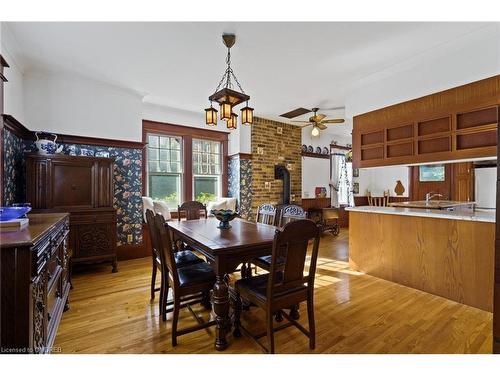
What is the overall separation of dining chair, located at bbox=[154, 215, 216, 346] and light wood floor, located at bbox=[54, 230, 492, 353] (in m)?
0.13

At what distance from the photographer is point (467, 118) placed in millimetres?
2670

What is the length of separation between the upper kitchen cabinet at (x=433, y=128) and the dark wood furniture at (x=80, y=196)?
358 cm

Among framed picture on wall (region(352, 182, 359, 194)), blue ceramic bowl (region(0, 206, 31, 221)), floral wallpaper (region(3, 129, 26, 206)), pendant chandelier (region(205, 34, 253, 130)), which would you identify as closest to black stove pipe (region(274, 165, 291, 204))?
framed picture on wall (region(352, 182, 359, 194))

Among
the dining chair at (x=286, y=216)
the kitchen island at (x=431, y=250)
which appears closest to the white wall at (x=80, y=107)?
the dining chair at (x=286, y=216)

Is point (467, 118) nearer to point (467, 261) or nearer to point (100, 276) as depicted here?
point (467, 261)

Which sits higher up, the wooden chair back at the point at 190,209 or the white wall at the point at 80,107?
the white wall at the point at 80,107

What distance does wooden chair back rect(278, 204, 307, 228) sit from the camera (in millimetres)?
2631

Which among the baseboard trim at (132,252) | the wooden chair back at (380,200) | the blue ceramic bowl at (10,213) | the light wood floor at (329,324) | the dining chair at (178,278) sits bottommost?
the light wood floor at (329,324)

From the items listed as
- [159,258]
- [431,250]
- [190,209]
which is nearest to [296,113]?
[190,209]

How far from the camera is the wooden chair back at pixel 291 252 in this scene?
1.60 m

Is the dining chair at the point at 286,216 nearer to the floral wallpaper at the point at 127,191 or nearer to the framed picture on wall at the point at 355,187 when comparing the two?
the floral wallpaper at the point at 127,191
